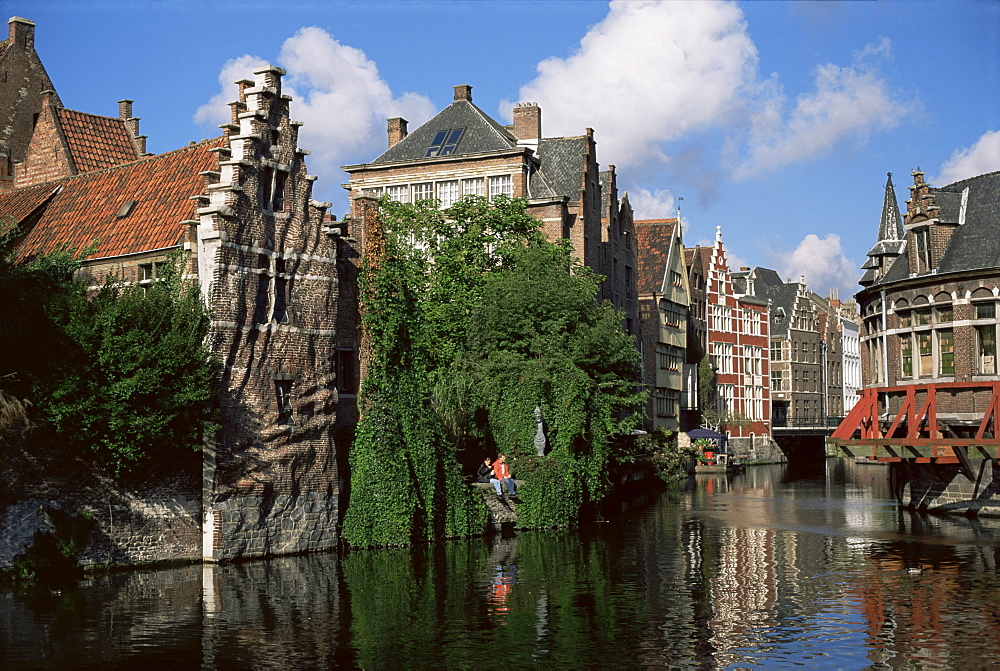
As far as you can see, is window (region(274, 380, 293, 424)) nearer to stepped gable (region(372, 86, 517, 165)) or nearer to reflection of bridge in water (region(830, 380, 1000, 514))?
reflection of bridge in water (region(830, 380, 1000, 514))

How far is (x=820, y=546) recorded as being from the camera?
106 ft

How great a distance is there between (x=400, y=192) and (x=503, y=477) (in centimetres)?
2252

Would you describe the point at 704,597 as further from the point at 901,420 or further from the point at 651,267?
the point at 651,267

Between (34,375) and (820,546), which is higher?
(34,375)

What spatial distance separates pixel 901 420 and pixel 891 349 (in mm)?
3744

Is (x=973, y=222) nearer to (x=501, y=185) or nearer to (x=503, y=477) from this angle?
(x=503, y=477)

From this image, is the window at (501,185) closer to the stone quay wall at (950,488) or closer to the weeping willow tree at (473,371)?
the weeping willow tree at (473,371)

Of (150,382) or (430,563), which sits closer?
(150,382)

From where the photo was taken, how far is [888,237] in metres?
44.6

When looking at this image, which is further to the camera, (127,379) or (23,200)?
(23,200)

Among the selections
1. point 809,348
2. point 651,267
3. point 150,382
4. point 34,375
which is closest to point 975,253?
point 150,382

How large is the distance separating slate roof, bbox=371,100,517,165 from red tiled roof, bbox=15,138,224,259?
1954cm

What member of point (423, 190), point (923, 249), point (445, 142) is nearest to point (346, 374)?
point (923, 249)

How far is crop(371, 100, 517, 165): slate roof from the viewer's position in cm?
5409
